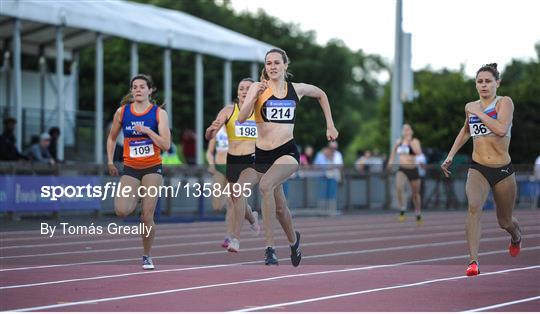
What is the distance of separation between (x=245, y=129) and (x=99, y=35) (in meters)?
16.6

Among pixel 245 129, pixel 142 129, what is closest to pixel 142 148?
pixel 142 129

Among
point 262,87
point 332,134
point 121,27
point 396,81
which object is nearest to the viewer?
point 332,134

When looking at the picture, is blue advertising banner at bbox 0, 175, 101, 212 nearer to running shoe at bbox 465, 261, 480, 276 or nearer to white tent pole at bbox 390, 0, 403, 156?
white tent pole at bbox 390, 0, 403, 156

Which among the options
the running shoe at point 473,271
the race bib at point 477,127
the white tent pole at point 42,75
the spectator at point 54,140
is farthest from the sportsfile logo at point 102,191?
the running shoe at point 473,271

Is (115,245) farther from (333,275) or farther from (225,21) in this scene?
(225,21)

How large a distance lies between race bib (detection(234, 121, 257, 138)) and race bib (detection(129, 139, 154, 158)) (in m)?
3.41

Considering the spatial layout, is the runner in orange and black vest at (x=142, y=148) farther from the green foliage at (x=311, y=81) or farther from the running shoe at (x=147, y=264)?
the green foliage at (x=311, y=81)

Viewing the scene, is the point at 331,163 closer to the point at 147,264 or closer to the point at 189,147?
the point at 189,147

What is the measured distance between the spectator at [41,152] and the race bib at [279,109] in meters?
14.4

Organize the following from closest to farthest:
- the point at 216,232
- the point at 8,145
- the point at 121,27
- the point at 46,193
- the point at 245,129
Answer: the point at 245,129 < the point at 216,232 < the point at 8,145 < the point at 46,193 < the point at 121,27

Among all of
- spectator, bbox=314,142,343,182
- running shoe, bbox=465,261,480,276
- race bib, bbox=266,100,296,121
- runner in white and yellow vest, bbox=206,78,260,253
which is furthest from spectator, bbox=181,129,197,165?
running shoe, bbox=465,261,480,276

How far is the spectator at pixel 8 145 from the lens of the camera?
Answer: 87.8 ft

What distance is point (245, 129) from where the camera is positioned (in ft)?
56.9

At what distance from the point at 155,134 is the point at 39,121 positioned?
21991mm
